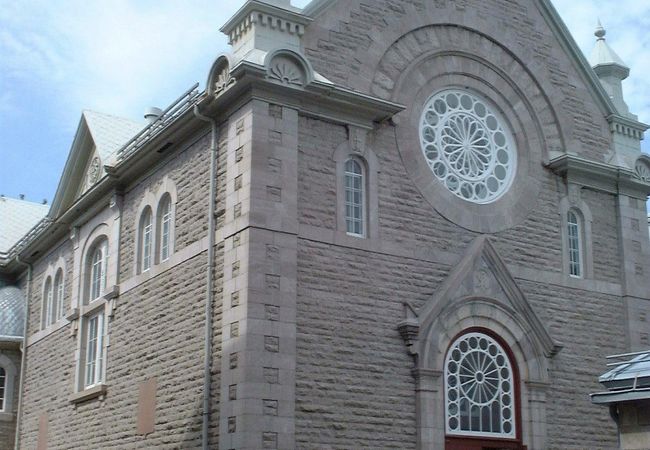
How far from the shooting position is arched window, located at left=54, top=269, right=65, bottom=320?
29453mm

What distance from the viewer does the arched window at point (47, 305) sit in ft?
99.8

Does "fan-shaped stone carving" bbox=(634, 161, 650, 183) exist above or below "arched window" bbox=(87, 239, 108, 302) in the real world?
above

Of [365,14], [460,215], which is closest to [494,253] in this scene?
[460,215]

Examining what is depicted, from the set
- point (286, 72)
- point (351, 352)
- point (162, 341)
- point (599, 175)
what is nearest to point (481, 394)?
point (351, 352)

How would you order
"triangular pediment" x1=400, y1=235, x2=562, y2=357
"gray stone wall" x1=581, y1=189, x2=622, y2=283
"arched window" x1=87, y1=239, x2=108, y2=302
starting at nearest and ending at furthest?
"triangular pediment" x1=400, y1=235, x2=562, y2=357 → "gray stone wall" x1=581, y1=189, x2=622, y2=283 → "arched window" x1=87, y1=239, x2=108, y2=302

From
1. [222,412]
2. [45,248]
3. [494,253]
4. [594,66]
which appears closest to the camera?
[222,412]

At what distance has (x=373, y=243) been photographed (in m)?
20.5

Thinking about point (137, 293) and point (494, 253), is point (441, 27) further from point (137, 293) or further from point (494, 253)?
point (137, 293)

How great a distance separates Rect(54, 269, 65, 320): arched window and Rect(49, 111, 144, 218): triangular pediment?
1.77 m

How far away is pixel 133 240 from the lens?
24.4 m

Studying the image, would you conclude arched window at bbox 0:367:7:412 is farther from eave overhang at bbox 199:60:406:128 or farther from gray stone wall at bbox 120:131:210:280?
eave overhang at bbox 199:60:406:128

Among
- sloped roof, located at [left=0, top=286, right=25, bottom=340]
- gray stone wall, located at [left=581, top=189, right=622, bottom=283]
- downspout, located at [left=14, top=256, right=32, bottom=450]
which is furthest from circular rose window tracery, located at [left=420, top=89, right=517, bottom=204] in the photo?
sloped roof, located at [left=0, top=286, right=25, bottom=340]

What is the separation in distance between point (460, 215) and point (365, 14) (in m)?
4.76

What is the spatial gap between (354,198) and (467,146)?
352 cm
